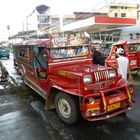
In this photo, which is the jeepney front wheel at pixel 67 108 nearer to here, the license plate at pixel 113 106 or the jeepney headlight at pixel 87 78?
the jeepney headlight at pixel 87 78

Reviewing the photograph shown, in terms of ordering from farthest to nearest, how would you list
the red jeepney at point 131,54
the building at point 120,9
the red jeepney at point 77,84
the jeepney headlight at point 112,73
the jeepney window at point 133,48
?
the building at point 120,9
the jeepney window at point 133,48
the red jeepney at point 131,54
the jeepney headlight at point 112,73
the red jeepney at point 77,84

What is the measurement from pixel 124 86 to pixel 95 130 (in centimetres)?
126

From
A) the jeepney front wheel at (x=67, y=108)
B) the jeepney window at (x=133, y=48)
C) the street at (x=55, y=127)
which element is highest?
the jeepney window at (x=133, y=48)

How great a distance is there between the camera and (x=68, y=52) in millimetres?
6836

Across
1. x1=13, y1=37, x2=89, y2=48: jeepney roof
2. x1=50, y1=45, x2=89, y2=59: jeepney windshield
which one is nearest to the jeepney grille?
x1=50, y1=45, x2=89, y2=59: jeepney windshield

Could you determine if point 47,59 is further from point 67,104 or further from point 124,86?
point 124,86

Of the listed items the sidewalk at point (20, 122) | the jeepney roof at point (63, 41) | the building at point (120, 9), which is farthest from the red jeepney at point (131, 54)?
the building at point (120, 9)

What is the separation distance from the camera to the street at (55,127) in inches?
196

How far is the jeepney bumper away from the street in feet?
1.12

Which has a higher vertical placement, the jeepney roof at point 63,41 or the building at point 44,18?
the building at point 44,18

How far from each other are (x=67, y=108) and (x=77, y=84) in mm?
739

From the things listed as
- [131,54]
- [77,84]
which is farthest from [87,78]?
[131,54]

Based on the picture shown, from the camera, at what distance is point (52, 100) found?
6.37m

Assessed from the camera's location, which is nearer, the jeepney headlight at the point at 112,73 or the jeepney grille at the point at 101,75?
the jeepney grille at the point at 101,75
